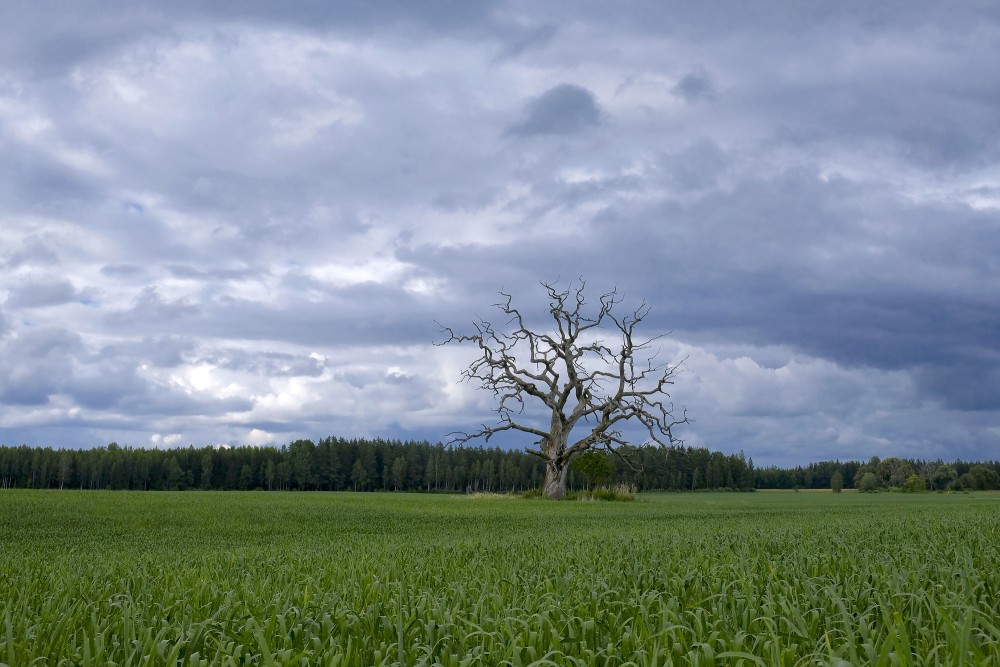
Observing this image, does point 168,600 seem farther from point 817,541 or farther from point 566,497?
point 566,497

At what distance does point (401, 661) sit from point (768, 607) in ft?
7.59

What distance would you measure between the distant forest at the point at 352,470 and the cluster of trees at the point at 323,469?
6.5 inches

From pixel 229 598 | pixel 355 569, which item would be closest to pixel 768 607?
pixel 229 598

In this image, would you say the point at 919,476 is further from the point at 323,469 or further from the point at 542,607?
the point at 542,607

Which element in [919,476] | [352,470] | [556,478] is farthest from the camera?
[352,470]

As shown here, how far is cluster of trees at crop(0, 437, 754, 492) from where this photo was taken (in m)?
119

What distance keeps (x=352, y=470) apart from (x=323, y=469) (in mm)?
5081

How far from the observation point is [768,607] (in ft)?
14.5

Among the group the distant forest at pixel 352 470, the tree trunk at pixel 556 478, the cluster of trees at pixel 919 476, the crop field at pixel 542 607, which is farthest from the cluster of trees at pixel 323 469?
the crop field at pixel 542 607

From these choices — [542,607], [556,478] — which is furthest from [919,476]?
[542,607]

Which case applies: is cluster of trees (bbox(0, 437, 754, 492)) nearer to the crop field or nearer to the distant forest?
the distant forest

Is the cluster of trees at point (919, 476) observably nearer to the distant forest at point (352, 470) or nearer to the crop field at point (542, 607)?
the distant forest at point (352, 470)

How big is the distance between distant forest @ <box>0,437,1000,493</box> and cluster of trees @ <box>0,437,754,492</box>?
17 cm

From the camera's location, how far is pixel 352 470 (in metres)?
123
